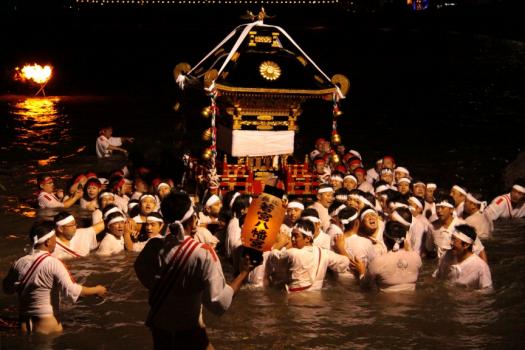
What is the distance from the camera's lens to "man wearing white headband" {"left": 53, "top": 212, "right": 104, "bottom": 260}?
Answer: 29.1 feet

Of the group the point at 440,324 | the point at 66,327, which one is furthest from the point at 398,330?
the point at 66,327

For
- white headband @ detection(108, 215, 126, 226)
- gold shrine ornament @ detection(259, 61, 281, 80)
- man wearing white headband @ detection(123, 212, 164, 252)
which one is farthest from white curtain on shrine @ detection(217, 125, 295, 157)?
white headband @ detection(108, 215, 126, 226)

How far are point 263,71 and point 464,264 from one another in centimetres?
542

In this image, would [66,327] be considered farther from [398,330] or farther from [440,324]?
[440,324]

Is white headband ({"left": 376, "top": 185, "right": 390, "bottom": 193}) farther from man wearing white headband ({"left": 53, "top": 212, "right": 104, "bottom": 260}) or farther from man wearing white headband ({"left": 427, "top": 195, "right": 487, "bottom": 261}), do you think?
man wearing white headband ({"left": 53, "top": 212, "right": 104, "bottom": 260})

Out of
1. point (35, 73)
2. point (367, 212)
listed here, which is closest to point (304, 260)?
point (367, 212)

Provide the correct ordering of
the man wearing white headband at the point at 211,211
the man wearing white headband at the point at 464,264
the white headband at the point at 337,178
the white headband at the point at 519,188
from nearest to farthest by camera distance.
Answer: the man wearing white headband at the point at 464,264 → the man wearing white headband at the point at 211,211 → the white headband at the point at 337,178 → the white headband at the point at 519,188

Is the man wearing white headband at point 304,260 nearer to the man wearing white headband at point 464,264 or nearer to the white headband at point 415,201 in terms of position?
the man wearing white headband at point 464,264

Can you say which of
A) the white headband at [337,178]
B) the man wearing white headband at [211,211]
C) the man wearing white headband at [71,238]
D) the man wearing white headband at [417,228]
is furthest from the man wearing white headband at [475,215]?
the man wearing white headband at [71,238]

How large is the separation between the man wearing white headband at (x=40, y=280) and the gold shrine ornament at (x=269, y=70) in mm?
6551

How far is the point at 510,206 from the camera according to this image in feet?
40.3

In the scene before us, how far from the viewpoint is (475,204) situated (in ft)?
34.3

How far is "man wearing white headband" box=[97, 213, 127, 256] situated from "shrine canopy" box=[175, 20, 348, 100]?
322cm

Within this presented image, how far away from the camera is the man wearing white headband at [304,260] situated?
8176 mm
